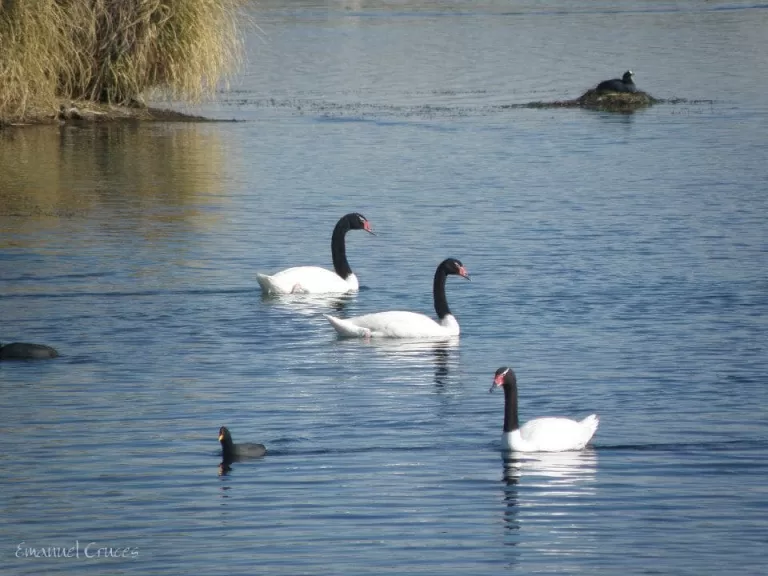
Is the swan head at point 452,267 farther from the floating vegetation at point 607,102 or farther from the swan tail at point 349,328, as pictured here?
the floating vegetation at point 607,102

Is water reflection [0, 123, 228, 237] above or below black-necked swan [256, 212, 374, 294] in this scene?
above

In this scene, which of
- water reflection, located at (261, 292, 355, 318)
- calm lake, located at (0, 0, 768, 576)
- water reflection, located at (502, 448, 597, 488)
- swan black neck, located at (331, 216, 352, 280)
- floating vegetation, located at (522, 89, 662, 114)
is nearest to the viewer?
calm lake, located at (0, 0, 768, 576)

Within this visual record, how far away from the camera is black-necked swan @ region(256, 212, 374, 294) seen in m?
18.8

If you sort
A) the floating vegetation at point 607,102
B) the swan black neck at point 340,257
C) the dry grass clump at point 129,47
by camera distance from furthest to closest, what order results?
the floating vegetation at point 607,102 < the dry grass clump at point 129,47 < the swan black neck at point 340,257

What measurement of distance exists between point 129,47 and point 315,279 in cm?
2016

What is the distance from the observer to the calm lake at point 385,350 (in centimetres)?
1042

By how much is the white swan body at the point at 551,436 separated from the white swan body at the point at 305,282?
692 cm

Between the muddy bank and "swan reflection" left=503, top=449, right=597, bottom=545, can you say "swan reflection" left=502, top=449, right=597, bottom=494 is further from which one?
the muddy bank

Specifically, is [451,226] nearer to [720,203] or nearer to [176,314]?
[720,203]

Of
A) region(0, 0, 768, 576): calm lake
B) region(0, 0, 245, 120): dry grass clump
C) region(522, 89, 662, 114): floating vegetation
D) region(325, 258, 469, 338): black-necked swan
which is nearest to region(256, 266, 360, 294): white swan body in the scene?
region(0, 0, 768, 576): calm lake

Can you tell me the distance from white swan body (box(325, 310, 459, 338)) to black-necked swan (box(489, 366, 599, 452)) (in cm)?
427

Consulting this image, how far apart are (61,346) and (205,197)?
1193 centimetres

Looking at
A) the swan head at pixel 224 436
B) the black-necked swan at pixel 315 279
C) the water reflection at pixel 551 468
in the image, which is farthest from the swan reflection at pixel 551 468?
the black-necked swan at pixel 315 279

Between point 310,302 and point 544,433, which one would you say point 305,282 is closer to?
point 310,302
